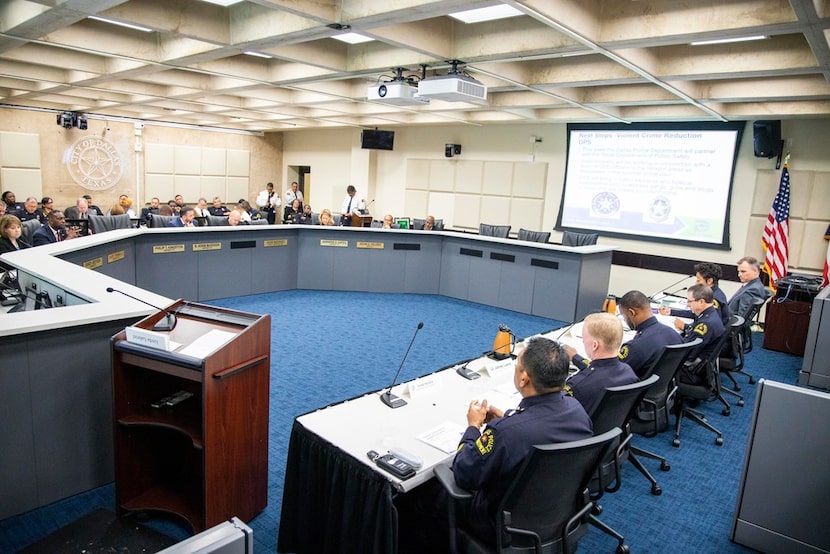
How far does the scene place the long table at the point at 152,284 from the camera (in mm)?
2635

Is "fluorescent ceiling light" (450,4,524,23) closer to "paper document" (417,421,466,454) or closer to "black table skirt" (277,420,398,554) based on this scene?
"paper document" (417,421,466,454)

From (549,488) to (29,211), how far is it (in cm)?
1022

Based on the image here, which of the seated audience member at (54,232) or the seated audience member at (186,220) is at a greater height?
the seated audience member at (186,220)

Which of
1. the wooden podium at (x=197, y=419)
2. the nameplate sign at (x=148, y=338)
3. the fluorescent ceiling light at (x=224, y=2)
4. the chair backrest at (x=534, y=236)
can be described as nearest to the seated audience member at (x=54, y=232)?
the fluorescent ceiling light at (x=224, y=2)

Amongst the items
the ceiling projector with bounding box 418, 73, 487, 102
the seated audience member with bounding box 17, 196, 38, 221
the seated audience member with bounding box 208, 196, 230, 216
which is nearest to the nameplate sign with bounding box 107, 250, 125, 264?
the ceiling projector with bounding box 418, 73, 487, 102

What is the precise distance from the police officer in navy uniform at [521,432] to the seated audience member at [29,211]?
9799 mm

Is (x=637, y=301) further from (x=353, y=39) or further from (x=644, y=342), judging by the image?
(x=353, y=39)

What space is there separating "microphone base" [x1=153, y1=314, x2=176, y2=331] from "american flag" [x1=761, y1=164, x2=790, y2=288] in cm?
770

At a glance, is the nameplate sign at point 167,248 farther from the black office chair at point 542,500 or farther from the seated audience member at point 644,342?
the black office chair at point 542,500

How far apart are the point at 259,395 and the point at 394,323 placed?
405 centimetres

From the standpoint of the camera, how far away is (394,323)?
6641 millimetres

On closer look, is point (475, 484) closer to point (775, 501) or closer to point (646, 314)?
point (775, 501)

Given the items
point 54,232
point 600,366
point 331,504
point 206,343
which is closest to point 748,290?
point 600,366

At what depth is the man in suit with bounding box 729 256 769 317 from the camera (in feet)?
16.3
